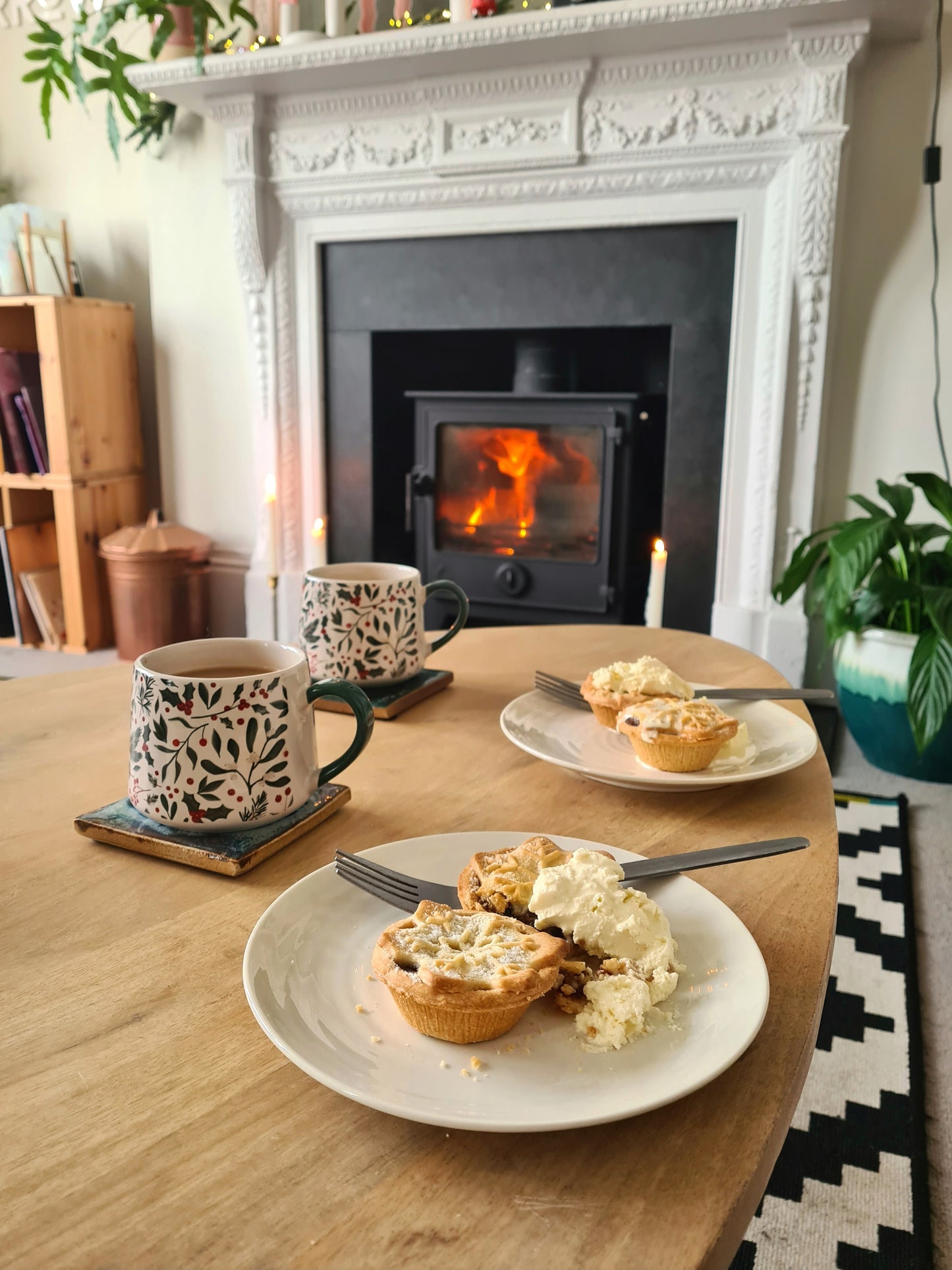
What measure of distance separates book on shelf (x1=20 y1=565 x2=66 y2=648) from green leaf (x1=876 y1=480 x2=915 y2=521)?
2.48 m

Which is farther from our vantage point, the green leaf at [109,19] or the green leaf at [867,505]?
the green leaf at [109,19]

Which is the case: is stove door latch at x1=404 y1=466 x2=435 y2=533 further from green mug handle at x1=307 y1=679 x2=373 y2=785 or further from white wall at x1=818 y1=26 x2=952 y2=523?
green mug handle at x1=307 y1=679 x2=373 y2=785

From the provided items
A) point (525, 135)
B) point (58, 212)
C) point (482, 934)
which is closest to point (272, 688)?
point (482, 934)

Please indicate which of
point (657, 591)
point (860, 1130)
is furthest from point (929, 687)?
point (860, 1130)

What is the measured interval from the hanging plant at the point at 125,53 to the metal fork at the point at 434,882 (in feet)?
8.42

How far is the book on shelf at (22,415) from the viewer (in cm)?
295

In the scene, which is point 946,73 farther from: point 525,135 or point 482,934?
point 482,934

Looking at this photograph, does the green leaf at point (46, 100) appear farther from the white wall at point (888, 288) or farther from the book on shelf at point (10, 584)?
the white wall at point (888, 288)

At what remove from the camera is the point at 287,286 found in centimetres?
282

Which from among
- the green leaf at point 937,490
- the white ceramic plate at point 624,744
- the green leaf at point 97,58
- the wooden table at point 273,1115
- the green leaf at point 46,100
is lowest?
the wooden table at point 273,1115

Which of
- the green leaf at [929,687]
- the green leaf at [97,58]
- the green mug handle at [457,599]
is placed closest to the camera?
the green mug handle at [457,599]

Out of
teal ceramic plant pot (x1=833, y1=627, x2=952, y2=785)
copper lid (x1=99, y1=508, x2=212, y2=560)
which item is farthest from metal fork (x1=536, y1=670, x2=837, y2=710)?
copper lid (x1=99, y1=508, x2=212, y2=560)

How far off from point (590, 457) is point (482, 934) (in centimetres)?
231

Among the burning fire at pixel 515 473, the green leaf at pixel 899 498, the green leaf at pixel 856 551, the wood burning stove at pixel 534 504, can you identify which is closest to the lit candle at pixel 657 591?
the green leaf at pixel 856 551
